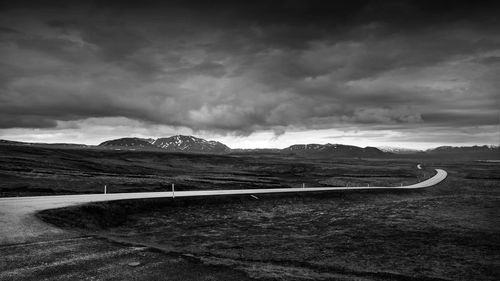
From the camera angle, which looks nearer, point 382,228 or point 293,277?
point 293,277

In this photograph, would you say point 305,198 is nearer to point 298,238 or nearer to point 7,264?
point 298,238

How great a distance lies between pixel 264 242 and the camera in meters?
21.5

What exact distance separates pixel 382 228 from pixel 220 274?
52.9 ft

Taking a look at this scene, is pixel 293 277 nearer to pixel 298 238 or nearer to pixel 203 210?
pixel 298 238

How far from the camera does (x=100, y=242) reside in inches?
701

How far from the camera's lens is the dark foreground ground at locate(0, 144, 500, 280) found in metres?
14.1

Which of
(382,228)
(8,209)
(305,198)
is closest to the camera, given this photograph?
(8,209)

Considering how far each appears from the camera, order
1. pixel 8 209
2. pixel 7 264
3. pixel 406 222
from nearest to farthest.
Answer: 1. pixel 7 264
2. pixel 8 209
3. pixel 406 222

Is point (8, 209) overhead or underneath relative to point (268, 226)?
overhead

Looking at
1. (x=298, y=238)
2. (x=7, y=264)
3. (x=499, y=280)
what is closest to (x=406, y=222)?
(x=298, y=238)

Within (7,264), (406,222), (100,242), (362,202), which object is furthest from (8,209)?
(362,202)

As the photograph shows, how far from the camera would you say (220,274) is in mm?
13844

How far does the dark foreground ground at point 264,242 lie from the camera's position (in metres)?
14.1

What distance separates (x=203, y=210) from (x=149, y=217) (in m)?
5.46
